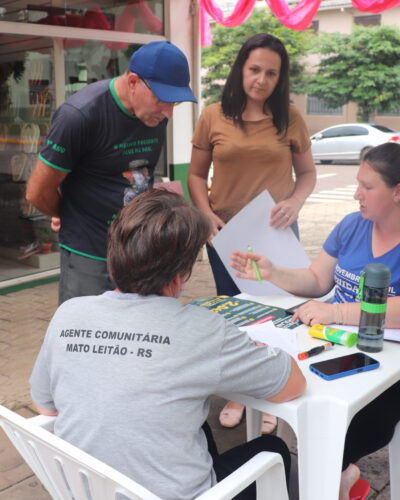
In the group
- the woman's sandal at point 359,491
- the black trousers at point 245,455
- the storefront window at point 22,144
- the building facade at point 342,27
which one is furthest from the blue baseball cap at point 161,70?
the building facade at point 342,27

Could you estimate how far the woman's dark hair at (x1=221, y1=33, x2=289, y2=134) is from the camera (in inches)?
103

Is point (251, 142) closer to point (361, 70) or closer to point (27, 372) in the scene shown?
point (27, 372)

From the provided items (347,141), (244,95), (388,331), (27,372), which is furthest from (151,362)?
(347,141)

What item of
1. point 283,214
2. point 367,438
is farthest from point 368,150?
point 367,438

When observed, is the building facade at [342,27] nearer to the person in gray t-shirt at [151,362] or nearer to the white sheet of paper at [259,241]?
the white sheet of paper at [259,241]

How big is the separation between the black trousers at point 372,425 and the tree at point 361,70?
2558cm

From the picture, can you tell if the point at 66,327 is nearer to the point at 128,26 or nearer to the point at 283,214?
the point at 283,214

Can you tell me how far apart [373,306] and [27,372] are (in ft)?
7.79

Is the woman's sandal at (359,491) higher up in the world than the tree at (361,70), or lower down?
lower down

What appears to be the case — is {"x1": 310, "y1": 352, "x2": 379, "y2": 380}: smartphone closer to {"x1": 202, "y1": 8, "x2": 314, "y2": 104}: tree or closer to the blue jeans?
the blue jeans

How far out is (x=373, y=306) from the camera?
5.57 feet

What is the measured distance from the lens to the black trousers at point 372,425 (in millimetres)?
1861

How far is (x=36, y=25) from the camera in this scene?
473 centimetres

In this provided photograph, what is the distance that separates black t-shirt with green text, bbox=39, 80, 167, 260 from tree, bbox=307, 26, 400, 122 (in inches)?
994
